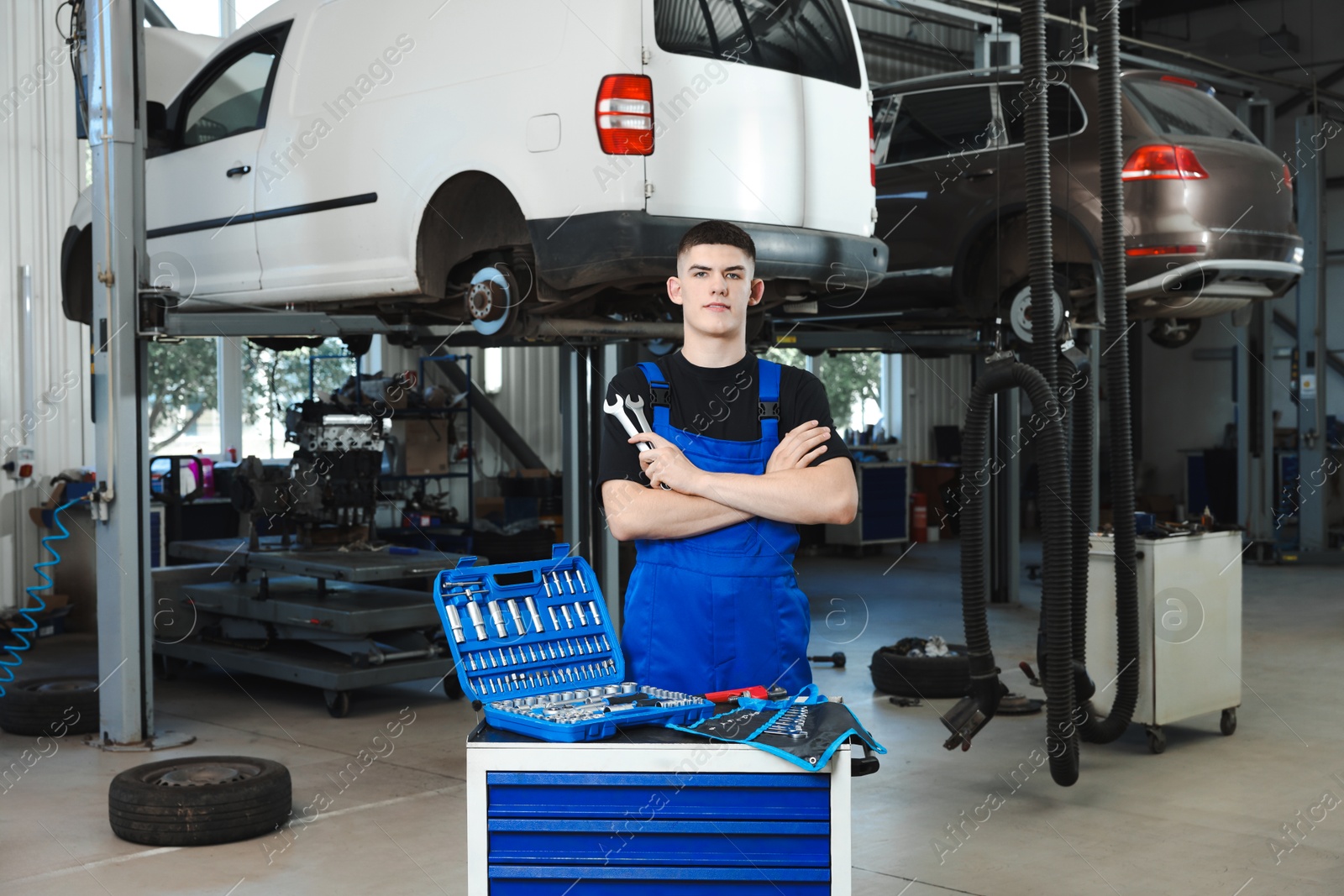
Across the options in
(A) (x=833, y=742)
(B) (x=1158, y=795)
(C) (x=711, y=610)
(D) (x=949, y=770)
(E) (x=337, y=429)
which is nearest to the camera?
(A) (x=833, y=742)

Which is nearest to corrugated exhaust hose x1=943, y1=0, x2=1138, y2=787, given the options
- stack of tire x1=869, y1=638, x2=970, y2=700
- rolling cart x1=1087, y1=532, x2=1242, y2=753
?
rolling cart x1=1087, y1=532, x2=1242, y2=753

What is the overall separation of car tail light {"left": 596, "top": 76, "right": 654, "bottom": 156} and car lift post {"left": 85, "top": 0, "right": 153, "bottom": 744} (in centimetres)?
208

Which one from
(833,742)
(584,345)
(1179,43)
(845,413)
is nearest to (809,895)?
Answer: (833,742)

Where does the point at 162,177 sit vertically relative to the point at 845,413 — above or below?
above

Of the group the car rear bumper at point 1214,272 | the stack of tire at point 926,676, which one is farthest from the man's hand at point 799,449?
the car rear bumper at point 1214,272

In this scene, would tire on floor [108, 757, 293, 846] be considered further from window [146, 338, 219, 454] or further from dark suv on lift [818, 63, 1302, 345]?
window [146, 338, 219, 454]

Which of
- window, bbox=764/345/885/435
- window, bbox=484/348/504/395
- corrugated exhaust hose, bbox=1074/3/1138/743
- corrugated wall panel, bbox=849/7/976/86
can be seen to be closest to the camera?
corrugated exhaust hose, bbox=1074/3/1138/743

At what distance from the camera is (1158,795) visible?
14.3 feet

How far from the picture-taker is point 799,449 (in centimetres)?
217

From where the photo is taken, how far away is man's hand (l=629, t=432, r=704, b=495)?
2111 millimetres

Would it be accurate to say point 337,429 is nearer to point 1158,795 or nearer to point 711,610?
point 1158,795

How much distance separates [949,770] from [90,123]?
13.7 feet

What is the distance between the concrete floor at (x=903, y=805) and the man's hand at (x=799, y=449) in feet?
5.83

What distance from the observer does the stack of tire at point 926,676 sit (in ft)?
19.2
